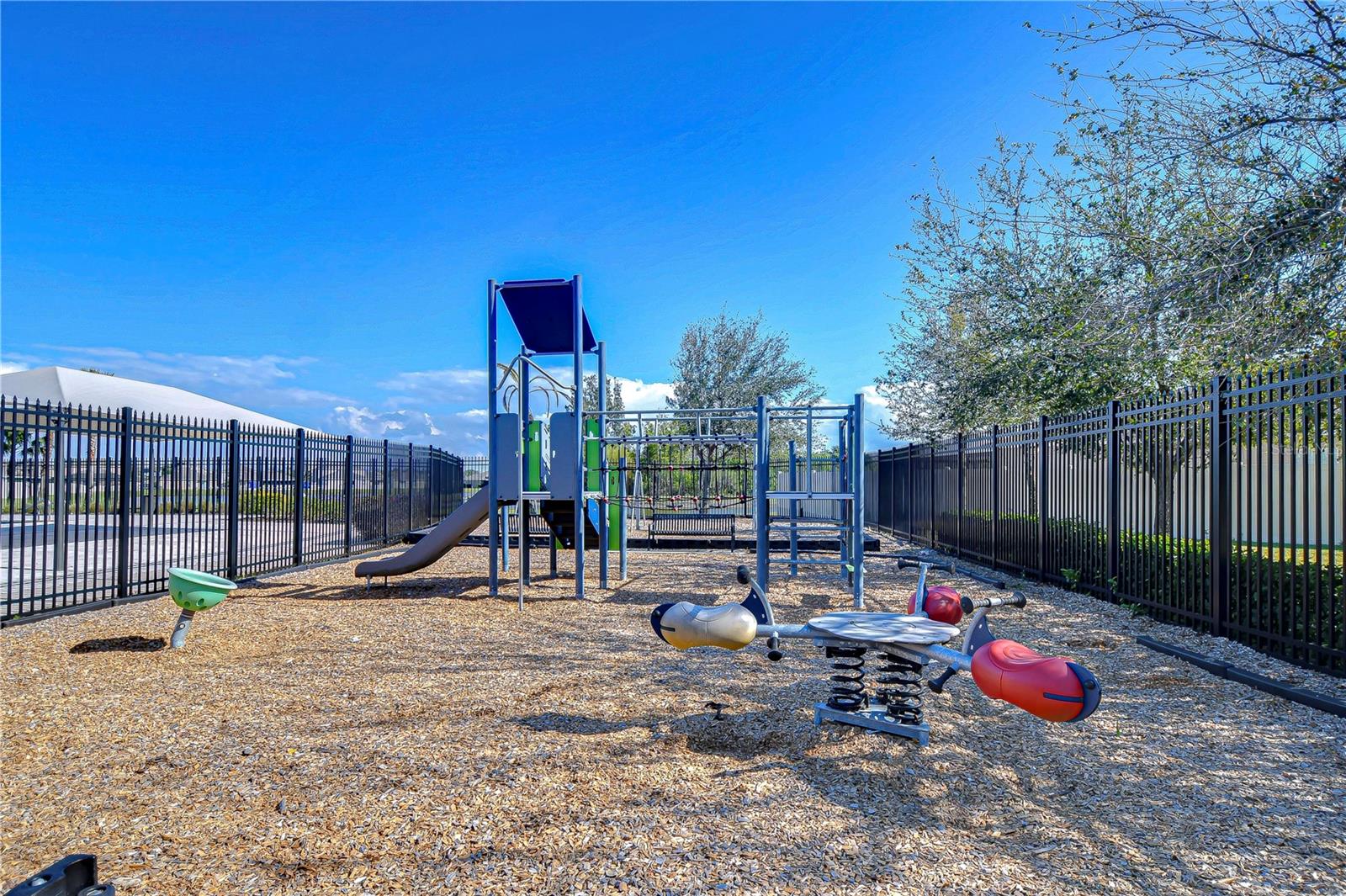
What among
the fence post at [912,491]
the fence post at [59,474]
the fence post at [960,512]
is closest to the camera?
the fence post at [59,474]

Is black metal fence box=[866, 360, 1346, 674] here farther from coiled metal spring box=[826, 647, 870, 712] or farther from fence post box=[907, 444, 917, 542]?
fence post box=[907, 444, 917, 542]

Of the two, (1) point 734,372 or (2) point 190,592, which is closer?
(2) point 190,592

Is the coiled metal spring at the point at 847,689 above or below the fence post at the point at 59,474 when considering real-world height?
below

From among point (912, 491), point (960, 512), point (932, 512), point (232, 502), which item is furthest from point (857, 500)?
point (912, 491)

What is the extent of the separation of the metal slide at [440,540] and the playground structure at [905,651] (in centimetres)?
611

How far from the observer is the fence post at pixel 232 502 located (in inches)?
392

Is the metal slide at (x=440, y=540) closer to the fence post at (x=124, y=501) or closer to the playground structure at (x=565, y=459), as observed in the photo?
the playground structure at (x=565, y=459)

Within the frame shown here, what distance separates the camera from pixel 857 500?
338 inches

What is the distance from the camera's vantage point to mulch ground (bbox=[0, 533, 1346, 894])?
2.68m

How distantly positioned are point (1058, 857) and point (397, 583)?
9.36 m

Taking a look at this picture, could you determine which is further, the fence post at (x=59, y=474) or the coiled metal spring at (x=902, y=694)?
the fence post at (x=59, y=474)

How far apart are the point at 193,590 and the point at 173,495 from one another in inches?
175

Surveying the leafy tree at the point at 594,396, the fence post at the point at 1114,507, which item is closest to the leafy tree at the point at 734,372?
the leafy tree at the point at 594,396

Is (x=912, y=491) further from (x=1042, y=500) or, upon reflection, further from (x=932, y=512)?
(x=1042, y=500)
